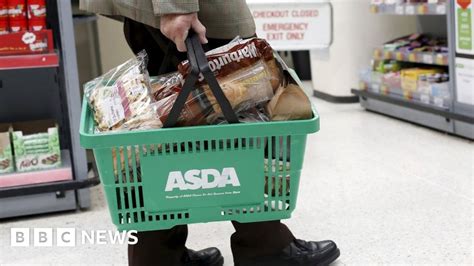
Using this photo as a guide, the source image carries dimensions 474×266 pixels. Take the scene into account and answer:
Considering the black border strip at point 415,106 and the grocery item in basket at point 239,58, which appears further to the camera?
the black border strip at point 415,106

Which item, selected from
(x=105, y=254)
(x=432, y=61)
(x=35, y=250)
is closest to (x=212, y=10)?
(x=105, y=254)

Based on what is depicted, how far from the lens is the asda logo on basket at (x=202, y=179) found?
131cm

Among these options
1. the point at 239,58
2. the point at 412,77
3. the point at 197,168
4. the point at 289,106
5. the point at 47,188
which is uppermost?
the point at 239,58

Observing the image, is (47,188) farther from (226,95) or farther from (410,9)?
(410,9)

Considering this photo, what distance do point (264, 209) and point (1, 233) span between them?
1.45m

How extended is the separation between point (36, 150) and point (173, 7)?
4.92 ft

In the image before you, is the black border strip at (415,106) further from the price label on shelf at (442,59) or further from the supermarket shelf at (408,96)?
the price label on shelf at (442,59)

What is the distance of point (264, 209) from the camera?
4.57 feet

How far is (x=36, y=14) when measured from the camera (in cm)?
251

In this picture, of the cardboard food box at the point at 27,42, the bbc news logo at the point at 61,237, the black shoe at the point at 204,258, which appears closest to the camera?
the black shoe at the point at 204,258

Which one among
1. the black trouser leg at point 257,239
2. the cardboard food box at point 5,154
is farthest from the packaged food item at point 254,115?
the cardboard food box at point 5,154

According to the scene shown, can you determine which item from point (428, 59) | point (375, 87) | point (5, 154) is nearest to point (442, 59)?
point (428, 59)

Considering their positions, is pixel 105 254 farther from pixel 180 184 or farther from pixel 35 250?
pixel 180 184

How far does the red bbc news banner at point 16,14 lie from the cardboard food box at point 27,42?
0.07 m
